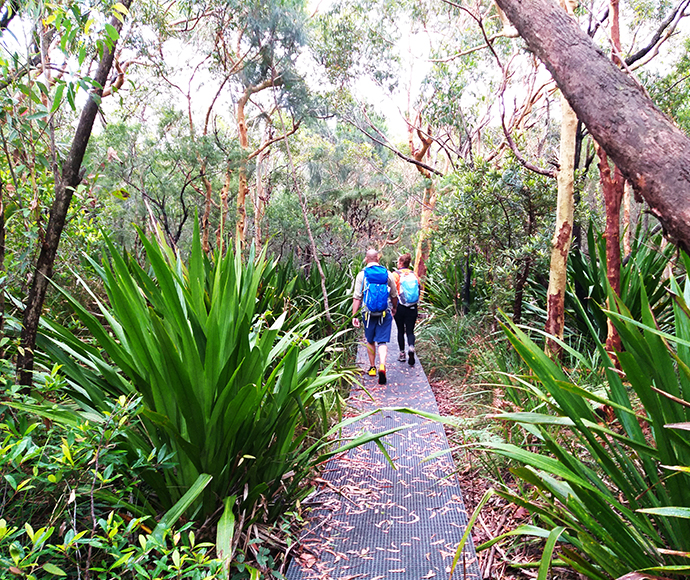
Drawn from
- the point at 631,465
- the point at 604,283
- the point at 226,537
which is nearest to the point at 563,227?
the point at 604,283

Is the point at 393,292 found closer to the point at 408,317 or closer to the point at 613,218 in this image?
the point at 408,317

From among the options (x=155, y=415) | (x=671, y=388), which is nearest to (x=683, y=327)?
(x=671, y=388)

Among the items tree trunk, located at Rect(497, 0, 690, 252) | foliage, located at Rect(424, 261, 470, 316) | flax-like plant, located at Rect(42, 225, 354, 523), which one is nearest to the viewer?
flax-like plant, located at Rect(42, 225, 354, 523)

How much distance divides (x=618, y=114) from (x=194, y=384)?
2.42 m

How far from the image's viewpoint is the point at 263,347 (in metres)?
2.29

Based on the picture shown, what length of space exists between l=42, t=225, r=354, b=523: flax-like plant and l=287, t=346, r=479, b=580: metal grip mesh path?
350mm

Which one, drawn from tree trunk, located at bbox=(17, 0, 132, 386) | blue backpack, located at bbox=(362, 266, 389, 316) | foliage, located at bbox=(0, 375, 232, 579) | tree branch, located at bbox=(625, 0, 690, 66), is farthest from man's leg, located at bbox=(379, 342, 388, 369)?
tree branch, located at bbox=(625, 0, 690, 66)

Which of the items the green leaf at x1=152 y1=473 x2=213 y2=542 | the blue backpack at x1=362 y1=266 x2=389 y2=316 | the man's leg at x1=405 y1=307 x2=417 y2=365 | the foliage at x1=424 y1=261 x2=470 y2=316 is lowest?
the green leaf at x1=152 y1=473 x2=213 y2=542

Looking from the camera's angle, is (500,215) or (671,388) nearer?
(671,388)

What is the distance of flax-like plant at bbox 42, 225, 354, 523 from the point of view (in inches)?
77.5

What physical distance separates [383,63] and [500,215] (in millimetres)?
9537

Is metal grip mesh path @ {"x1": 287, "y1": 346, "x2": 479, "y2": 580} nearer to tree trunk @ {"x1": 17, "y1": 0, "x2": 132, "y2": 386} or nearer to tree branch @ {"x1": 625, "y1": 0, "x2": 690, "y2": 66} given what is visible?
tree trunk @ {"x1": 17, "y1": 0, "x2": 132, "y2": 386}

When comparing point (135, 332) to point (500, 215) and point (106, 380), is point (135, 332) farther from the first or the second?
point (500, 215)

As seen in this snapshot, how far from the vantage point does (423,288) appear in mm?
10812
